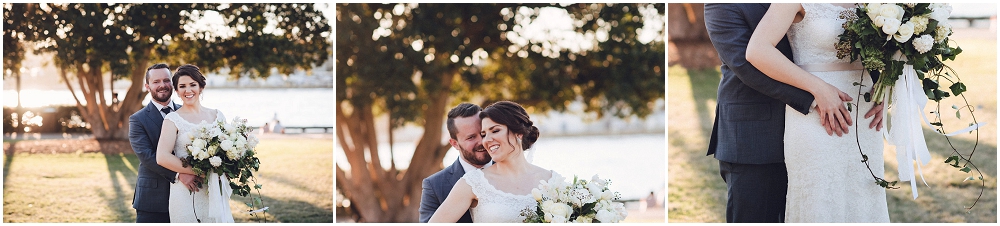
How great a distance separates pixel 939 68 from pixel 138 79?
4.50 m

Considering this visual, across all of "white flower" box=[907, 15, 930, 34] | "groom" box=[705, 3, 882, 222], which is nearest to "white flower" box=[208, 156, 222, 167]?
"groom" box=[705, 3, 882, 222]

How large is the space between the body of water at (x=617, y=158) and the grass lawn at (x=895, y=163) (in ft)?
0.88

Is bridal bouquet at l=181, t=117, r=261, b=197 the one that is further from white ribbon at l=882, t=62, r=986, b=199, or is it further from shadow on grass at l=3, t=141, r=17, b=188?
shadow on grass at l=3, t=141, r=17, b=188

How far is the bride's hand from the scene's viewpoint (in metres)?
2.36

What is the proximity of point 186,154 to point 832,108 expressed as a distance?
229 centimetres

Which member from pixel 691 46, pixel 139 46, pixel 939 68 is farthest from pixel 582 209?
pixel 691 46

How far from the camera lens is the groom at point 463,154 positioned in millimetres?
2607

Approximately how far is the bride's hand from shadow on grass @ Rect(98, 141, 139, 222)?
13.7 ft

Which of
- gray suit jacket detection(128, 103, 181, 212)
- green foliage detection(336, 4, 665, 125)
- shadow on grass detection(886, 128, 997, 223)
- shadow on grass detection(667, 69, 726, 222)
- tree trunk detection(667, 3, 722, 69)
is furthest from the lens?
tree trunk detection(667, 3, 722, 69)

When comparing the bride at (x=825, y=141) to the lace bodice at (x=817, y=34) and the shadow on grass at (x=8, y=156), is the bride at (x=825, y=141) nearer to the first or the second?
the lace bodice at (x=817, y=34)

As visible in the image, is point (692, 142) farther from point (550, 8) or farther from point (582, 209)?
point (582, 209)

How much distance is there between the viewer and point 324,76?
16.5 ft

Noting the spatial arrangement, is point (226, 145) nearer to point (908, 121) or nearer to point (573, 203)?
point (573, 203)

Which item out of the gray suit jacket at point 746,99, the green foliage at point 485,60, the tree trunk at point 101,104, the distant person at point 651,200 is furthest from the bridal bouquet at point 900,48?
the tree trunk at point 101,104
